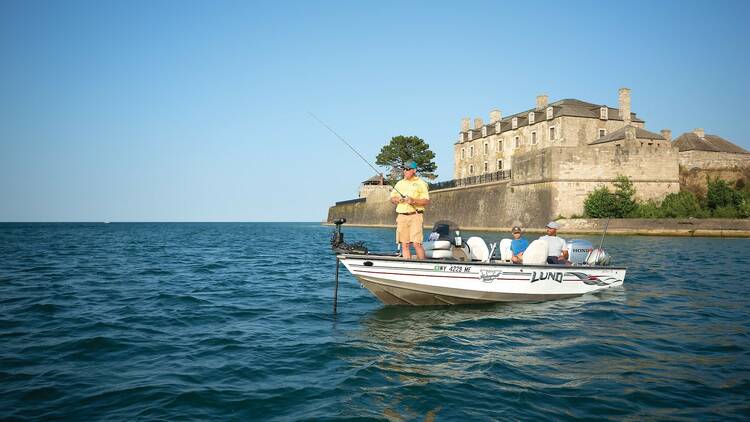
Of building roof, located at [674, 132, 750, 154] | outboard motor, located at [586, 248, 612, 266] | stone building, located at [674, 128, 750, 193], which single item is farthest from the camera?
building roof, located at [674, 132, 750, 154]

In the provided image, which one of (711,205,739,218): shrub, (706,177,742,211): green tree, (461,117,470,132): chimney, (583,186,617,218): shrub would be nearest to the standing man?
(583,186,617,218): shrub

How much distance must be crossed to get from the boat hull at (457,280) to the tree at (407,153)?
6179cm

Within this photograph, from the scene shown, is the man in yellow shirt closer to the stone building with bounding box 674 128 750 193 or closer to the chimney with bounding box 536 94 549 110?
the stone building with bounding box 674 128 750 193

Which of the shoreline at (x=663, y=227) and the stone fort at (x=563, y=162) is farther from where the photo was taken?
the stone fort at (x=563, y=162)

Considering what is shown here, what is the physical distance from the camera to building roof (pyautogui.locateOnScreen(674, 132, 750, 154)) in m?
43.6

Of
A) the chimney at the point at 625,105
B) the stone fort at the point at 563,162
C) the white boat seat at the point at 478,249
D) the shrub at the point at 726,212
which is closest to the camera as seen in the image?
the white boat seat at the point at 478,249

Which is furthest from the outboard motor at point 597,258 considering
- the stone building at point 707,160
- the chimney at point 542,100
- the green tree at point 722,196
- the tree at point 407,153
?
the tree at point 407,153

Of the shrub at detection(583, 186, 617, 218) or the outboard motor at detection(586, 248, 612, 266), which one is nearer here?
the outboard motor at detection(586, 248, 612, 266)

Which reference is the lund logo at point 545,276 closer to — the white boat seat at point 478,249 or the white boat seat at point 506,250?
the white boat seat at point 506,250

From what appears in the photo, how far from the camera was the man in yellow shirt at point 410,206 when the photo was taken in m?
8.76

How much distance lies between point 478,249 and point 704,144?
4409cm

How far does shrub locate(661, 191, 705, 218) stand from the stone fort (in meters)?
2.09

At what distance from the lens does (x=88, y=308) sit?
962 cm

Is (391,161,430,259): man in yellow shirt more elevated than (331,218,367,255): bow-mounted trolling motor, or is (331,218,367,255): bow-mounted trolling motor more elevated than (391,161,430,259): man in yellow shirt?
(391,161,430,259): man in yellow shirt
